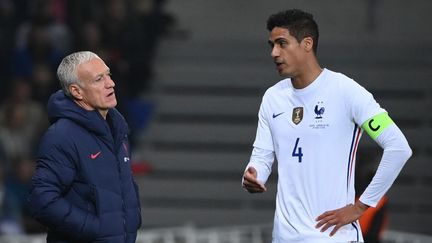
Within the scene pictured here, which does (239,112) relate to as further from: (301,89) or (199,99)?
(301,89)

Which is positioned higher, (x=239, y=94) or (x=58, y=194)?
(x=58, y=194)

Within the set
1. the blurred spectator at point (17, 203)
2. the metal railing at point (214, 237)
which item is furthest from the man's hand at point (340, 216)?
the blurred spectator at point (17, 203)

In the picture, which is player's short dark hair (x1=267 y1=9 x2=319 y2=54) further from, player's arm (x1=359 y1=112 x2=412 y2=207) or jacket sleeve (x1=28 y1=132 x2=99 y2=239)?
jacket sleeve (x1=28 y1=132 x2=99 y2=239)

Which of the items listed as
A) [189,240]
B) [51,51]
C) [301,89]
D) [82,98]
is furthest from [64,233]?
[51,51]

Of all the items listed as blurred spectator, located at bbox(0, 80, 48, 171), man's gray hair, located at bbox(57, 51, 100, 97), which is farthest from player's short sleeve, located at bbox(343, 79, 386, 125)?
blurred spectator, located at bbox(0, 80, 48, 171)

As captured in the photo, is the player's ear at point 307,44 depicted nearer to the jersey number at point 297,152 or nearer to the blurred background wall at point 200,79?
the jersey number at point 297,152

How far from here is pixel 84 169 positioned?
5.51 metres

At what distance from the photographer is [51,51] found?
12.8 meters

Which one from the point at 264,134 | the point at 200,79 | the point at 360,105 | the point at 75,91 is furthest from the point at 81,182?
the point at 200,79

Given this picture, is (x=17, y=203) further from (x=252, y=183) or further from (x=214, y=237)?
(x=252, y=183)

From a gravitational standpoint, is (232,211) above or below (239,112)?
below

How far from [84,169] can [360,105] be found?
1.22 meters

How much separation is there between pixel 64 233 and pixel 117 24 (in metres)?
7.56

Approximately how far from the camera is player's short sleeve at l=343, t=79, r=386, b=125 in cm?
557
